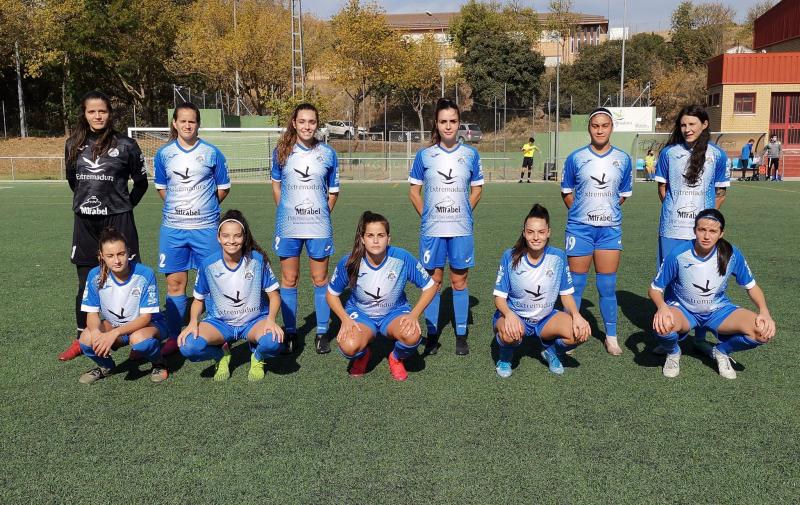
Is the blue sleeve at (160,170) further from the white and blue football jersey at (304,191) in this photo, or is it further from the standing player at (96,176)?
the white and blue football jersey at (304,191)

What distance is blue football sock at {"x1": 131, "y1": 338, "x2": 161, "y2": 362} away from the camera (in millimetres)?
4160

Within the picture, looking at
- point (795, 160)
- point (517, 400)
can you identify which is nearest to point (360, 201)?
point (517, 400)

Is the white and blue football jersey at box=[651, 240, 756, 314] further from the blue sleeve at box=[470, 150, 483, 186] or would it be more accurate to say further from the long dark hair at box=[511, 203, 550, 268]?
the blue sleeve at box=[470, 150, 483, 186]

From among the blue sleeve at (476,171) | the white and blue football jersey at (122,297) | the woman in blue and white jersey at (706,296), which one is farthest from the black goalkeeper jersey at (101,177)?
the woman in blue and white jersey at (706,296)

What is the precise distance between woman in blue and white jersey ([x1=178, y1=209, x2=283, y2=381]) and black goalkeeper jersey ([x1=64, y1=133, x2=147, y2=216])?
100cm

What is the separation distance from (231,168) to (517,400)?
963 inches

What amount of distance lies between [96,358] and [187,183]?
1.39 metres

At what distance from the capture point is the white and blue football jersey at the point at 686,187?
490 centimetres

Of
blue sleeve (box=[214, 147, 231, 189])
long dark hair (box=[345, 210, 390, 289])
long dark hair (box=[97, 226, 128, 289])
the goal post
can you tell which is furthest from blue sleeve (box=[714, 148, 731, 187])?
the goal post

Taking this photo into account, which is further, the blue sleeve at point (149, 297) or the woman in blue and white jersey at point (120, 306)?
the blue sleeve at point (149, 297)

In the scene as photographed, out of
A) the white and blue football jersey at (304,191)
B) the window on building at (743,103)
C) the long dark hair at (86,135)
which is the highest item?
the window on building at (743,103)

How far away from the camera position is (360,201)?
17.4 meters

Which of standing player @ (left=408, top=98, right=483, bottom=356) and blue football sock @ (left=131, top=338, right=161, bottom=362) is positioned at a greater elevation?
standing player @ (left=408, top=98, right=483, bottom=356)

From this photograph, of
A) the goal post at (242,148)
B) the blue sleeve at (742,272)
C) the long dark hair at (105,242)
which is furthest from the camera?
the goal post at (242,148)
